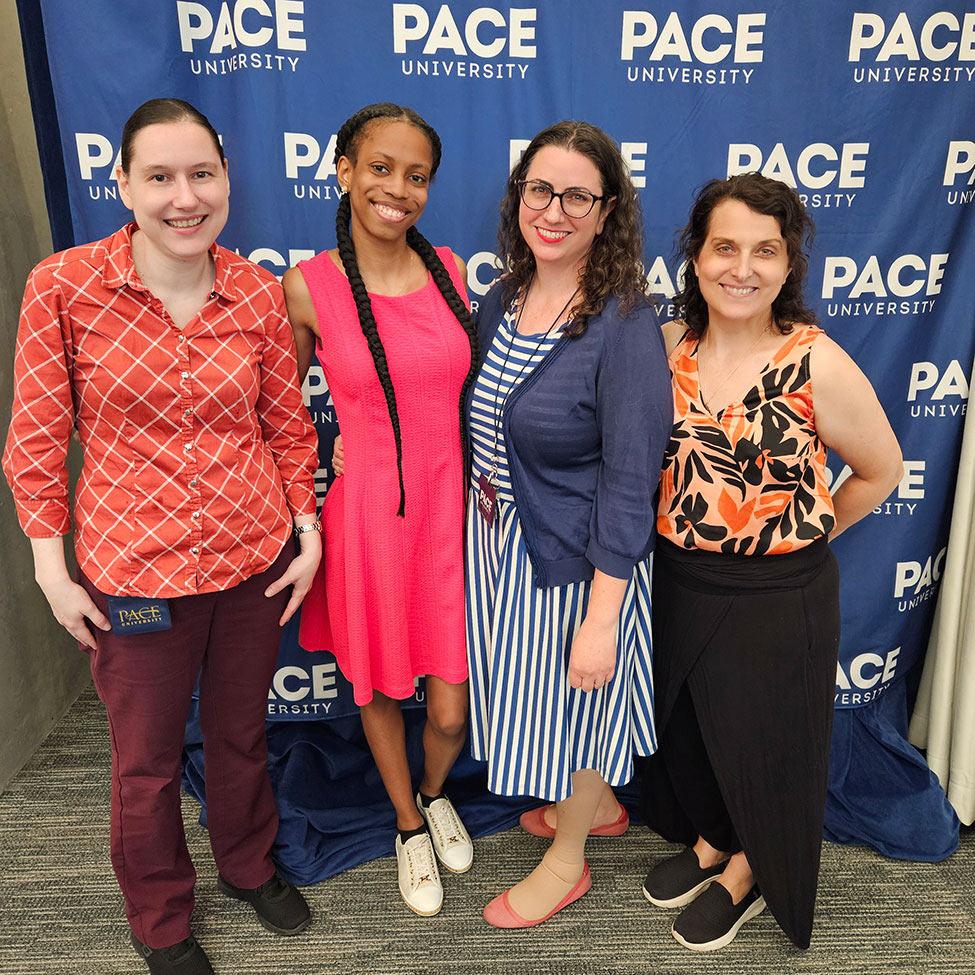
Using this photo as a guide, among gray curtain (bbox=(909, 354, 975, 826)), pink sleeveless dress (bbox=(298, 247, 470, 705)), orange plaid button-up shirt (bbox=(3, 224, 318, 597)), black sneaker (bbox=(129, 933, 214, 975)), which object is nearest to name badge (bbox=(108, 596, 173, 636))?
orange plaid button-up shirt (bbox=(3, 224, 318, 597))

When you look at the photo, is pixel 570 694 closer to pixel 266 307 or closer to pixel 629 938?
pixel 629 938

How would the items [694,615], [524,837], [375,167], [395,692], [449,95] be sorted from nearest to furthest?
[375,167] < [694,615] < [395,692] < [449,95] < [524,837]

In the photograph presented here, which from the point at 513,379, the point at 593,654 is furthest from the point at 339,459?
the point at 593,654

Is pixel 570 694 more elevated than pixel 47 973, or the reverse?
pixel 570 694

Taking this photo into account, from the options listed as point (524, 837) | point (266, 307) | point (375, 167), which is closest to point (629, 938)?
point (524, 837)

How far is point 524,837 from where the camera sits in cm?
230

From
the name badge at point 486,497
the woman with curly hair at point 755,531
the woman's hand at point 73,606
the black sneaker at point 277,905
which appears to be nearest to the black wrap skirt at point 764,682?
the woman with curly hair at point 755,531

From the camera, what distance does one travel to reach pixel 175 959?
1.80 metres

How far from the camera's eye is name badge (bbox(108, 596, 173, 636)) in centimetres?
155

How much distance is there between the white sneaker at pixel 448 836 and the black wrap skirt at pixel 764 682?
0.67 metres

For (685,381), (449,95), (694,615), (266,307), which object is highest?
(449,95)

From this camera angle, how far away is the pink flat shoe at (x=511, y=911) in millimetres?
1980

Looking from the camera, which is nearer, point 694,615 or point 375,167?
point 375,167

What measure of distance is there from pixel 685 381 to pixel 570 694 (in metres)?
0.70
